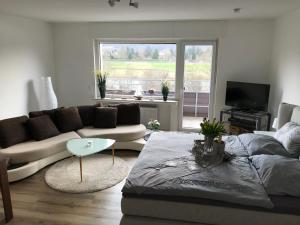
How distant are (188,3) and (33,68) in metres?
3.52

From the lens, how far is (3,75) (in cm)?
442

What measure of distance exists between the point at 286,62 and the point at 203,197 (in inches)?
125

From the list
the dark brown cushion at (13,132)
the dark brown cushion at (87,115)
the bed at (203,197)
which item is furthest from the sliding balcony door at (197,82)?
the dark brown cushion at (13,132)

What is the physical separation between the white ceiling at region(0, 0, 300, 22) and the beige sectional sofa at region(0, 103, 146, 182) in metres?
2.06

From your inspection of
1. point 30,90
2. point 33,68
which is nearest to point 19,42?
point 33,68

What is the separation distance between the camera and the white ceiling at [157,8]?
341 centimetres

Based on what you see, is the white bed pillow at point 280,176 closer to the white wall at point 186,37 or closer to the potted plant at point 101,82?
the white wall at point 186,37

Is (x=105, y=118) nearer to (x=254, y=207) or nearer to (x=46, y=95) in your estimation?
(x=46, y=95)

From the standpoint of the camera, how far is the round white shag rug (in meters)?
3.31

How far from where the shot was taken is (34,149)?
3564mm

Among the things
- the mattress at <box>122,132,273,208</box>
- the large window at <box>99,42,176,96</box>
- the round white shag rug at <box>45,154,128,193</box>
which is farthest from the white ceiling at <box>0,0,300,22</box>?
the round white shag rug at <box>45,154,128,193</box>

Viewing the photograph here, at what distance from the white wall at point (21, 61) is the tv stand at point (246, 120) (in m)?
4.02

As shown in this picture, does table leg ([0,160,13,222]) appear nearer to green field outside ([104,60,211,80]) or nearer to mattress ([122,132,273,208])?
mattress ([122,132,273,208])

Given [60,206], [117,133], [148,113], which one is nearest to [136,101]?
[148,113]
